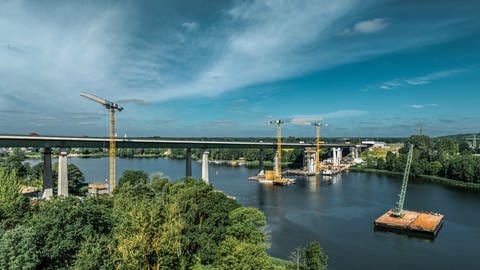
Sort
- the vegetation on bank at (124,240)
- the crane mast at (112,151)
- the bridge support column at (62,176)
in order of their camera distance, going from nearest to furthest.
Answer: the vegetation on bank at (124,240) < the bridge support column at (62,176) < the crane mast at (112,151)

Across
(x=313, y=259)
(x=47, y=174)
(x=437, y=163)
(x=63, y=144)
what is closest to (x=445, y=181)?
(x=437, y=163)

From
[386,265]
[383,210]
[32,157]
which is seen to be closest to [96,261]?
[386,265]

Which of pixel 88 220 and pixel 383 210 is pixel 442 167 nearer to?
pixel 383 210

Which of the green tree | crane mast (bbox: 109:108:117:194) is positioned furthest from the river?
crane mast (bbox: 109:108:117:194)

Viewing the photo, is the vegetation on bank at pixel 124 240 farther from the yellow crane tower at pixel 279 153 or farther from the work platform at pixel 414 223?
the yellow crane tower at pixel 279 153

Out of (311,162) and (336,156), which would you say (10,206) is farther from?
(336,156)

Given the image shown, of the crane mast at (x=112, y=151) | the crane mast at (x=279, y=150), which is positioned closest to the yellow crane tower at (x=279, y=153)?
the crane mast at (x=279, y=150)

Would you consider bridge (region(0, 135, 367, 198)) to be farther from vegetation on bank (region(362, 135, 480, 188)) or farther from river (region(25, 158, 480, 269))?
vegetation on bank (region(362, 135, 480, 188))
